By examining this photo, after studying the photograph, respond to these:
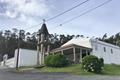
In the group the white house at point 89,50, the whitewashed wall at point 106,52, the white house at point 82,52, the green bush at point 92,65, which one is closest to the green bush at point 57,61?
the white house at point 82,52

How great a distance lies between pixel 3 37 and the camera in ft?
274

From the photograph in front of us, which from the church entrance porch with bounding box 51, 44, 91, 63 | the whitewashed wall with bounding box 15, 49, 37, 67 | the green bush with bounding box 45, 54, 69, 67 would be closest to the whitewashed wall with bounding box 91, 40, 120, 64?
the church entrance porch with bounding box 51, 44, 91, 63

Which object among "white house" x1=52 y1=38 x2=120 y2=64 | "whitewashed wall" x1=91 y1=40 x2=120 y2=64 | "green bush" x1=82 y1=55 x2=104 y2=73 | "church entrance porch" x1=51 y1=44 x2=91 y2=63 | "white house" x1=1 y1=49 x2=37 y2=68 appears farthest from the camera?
"white house" x1=1 y1=49 x2=37 y2=68

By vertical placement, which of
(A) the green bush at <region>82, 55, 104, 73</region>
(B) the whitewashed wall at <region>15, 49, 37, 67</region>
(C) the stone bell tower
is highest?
(C) the stone bell tower

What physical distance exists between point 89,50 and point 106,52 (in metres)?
5.15

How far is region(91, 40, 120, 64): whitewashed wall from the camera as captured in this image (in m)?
37.1

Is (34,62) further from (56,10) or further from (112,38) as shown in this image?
(112,38)

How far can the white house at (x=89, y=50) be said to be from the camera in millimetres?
34744

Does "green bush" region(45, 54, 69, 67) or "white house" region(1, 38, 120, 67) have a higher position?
"white house" region(1, 38, 120, 67)

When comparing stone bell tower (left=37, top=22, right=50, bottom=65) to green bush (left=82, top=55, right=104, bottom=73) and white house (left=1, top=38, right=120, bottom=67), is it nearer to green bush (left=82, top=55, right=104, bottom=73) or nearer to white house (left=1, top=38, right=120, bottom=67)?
white house (left=1, top=38, right=120, bottom=67)

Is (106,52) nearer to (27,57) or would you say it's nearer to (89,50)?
(89,50)

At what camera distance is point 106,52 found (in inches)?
1551

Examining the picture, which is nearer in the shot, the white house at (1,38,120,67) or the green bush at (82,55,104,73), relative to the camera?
the green bush at (82,55,104,73)

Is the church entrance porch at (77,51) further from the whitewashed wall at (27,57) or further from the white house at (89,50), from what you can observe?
the whitewashed wall at (27,57)
